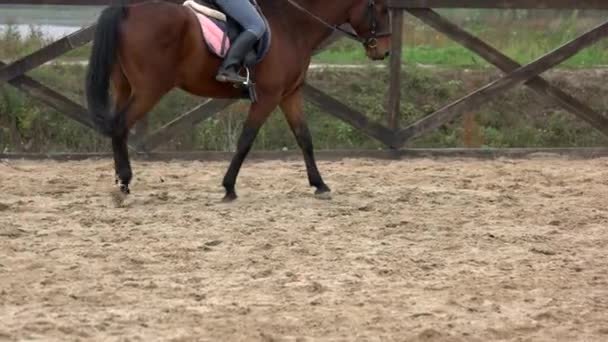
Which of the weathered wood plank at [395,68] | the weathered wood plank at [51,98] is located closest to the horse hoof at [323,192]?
the weathered wood plank at [395,68]

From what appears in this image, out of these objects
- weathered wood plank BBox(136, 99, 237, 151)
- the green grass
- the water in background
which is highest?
the water in background

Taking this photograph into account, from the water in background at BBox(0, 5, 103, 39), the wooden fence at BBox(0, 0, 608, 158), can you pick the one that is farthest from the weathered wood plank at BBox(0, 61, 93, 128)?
the water in background at BBox(0, 5, 103, 39)

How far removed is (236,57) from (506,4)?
4.25 metres

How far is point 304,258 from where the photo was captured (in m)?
5.92

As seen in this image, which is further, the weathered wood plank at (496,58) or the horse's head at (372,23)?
the weathered wood plank at (496,58)

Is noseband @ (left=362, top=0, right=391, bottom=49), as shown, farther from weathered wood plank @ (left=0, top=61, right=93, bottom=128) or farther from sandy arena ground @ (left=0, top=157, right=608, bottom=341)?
weathered wood plank @ (left=0, top=61, right=93, bottom=128)

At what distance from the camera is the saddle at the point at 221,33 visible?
7.73m

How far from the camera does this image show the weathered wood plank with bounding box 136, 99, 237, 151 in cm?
1024

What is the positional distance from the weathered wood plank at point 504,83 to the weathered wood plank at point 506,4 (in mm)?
373

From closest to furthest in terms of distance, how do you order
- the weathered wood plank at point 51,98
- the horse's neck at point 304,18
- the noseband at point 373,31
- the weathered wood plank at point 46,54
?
1. the horse's neck at point 304,18
2. the noseband at point 373,31
3. the weathered wood plank at point 46,54
4. the weathered wood plank at point 51,98

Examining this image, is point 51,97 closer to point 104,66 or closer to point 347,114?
point 104,66

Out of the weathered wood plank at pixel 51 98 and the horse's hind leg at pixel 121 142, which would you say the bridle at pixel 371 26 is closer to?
the horse's hind leg at pixel 121 142

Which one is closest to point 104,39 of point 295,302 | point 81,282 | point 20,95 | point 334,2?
point 334,2

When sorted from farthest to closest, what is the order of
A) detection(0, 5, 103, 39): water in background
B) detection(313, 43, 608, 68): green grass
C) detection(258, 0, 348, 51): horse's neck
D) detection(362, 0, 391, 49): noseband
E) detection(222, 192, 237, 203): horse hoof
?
detection(313, 43, 608, 68): green grass, detection(0, 5, 103, 39): water in background, detection(362, 0, 391, 49): noseband, detection(258, 0, 348, 51): horse's neck, detection(222, 192, 237, 203): horse hoof
